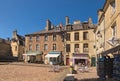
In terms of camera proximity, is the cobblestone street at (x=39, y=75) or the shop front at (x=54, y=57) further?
the shop front at (x=54, y=57)

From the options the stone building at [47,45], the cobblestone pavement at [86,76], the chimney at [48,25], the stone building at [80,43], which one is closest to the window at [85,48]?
the stone building at [80,43]

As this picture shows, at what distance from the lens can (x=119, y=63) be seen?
913cm

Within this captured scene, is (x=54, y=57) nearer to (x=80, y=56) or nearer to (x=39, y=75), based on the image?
(x=80, y=56)

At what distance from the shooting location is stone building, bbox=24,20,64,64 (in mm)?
41188

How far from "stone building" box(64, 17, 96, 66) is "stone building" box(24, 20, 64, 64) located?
1.96m

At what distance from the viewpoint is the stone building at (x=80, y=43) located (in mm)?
37156

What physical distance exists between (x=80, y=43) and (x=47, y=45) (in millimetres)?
8501

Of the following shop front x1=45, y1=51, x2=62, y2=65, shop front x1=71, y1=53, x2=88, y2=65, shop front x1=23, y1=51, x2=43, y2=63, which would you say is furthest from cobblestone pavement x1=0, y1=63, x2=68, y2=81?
shop front x1=23, y1=51, x2=43, y2=63

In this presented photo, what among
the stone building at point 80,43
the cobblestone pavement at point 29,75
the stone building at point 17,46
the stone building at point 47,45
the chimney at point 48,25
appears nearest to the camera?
the cobblestone pavement at point 29,75

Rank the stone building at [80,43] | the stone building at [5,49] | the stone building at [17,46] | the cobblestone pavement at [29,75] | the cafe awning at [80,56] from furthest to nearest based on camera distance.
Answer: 1. the stone building at [17,46]
2. the stone building at [5,49]
3. the cafe awning at [80,56]
4. the stone building at [80,43]
5. the cobblestone pavement at [29,75]

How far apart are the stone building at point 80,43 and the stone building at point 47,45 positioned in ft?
6.43

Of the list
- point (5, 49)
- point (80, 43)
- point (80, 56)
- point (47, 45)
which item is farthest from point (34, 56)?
point (5, 49)

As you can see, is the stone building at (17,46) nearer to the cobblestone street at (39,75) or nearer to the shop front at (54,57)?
the shop front at (54,57)

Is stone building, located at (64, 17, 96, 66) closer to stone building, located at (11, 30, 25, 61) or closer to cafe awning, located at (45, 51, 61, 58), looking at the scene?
cafe awning, located at (45, 51, 61, 58)
